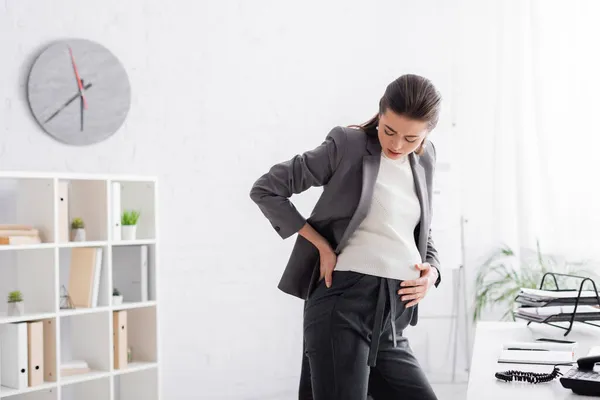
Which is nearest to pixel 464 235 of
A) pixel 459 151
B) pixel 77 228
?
pixel 459 151

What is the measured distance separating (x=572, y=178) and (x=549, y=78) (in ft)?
1.86

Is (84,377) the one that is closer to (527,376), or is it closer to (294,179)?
(294,179)

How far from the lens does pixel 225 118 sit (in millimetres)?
4145

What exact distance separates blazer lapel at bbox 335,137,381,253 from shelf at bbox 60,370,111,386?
1671 mm

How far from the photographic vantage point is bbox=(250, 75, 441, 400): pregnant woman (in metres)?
1.93

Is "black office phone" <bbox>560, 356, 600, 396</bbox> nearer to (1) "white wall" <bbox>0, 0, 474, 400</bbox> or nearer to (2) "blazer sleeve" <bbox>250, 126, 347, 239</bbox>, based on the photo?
(2) "blazer sleeve" <bbox>250, 126, 347, 239</bbox>

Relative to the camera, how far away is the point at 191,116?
4.02 m

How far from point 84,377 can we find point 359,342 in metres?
1.72

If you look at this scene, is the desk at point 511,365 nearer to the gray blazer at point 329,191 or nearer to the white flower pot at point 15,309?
the gray blazer at point 329,191

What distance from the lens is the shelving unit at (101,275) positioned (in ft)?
10.4

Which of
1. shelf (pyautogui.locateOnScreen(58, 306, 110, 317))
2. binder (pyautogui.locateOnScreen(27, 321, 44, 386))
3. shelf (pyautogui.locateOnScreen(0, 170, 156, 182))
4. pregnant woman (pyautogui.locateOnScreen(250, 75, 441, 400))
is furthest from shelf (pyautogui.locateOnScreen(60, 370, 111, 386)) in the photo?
pregnant woman (pyautogui.locateOnScreen(250, 75, 441, 400))

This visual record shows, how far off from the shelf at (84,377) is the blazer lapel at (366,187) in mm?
1671

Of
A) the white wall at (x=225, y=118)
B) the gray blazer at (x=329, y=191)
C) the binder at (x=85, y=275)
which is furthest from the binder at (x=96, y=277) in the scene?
the gray blazer at (x=329, y=191)

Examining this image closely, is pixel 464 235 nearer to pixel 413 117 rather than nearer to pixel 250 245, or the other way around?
pixel 250 245
